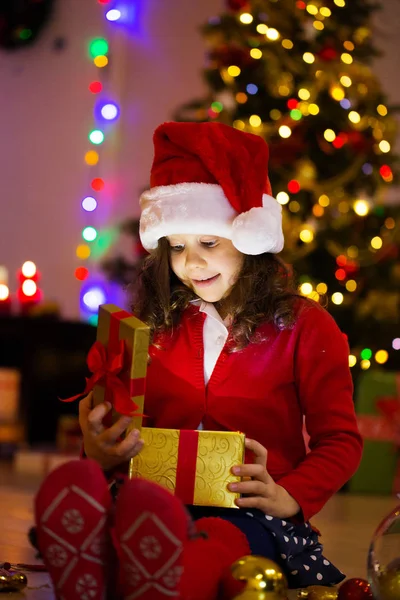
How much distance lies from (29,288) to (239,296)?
264 cm

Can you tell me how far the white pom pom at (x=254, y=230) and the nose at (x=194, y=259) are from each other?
0.06 metres

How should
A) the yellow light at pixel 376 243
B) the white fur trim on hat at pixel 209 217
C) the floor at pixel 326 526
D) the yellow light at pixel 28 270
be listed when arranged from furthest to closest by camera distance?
1. the yellow light at pixel 28 270
2. the yellow light at pixel 376 243
3. the floor at pixel 326 526
4. the white fur trim on hat at pixel 209 217

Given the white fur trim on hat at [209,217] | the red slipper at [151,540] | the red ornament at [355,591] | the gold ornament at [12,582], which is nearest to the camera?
the red slipper at [151,540]

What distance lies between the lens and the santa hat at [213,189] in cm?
160

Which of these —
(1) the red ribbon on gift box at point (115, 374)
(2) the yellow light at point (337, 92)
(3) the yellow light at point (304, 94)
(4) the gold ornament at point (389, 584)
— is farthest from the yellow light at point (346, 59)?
(4) the gold ornament at point (389, 584)

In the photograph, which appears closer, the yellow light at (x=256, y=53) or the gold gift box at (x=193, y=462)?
the gold gift box at (x=193, y=462)

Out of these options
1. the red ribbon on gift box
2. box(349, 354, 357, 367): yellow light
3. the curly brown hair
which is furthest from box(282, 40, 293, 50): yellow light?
the red ribbon on gift box

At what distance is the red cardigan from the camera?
5.16 ft

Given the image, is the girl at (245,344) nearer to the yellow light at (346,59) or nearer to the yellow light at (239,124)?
the yellow light at (239,124)

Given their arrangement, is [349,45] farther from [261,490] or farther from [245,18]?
[261,490]

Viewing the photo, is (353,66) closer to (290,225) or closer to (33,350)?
(290,225)

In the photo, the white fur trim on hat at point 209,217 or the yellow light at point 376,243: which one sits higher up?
the white fur trim on hat at point 209,217

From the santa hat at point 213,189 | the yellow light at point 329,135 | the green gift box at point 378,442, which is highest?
the yellow light at point 329,135

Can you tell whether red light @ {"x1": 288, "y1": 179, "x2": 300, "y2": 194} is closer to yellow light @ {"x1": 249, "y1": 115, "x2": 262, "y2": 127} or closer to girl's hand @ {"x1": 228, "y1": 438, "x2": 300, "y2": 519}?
yellow light @ {"x1": 249, "y1": 115, "x2": 262, "y2": 127}
